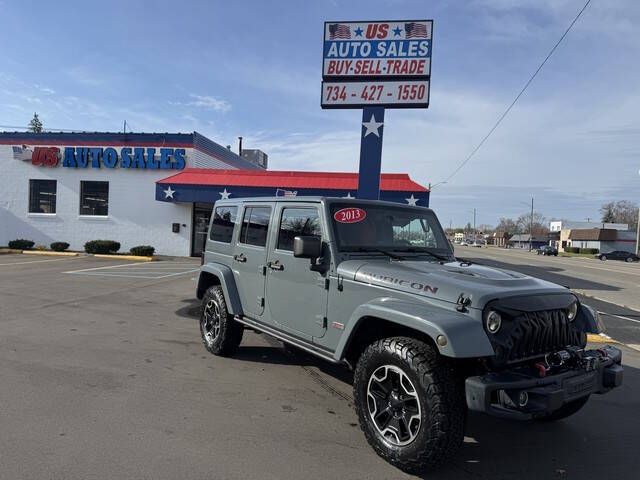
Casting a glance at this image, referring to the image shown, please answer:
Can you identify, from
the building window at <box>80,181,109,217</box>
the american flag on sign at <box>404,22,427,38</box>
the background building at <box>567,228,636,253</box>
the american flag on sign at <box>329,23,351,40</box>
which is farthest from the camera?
the background building at <box>567,228,636,253</box>

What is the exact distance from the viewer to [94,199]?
23.9 metres

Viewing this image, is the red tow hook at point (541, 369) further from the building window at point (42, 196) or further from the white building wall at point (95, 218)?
the building window at point (42, 196)

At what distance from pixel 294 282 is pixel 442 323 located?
6.09ft

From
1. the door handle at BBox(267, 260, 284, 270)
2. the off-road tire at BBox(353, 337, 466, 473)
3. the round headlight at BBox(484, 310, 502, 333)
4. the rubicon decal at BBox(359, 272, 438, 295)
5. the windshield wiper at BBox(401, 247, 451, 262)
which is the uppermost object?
the windshield wiper at BBox(401, 247, 451, 262)

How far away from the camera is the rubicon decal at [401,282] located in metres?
3.50

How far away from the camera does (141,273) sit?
15094 mm

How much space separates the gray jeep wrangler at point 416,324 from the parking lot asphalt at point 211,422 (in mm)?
443

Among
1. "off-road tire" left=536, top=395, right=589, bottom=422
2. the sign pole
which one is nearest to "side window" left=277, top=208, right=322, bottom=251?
"off-road tire" left=536, top=395, right=589, bottom=422

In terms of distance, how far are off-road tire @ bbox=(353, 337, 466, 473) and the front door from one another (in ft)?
3.30

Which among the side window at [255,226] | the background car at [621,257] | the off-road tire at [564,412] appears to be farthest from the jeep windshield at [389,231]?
the background car at [621,257]

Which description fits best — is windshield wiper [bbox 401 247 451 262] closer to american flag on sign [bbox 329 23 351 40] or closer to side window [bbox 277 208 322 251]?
side window [bbox 277 208 322 251]

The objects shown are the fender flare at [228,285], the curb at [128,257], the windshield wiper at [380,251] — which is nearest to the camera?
the windshield wiper at [380,251]

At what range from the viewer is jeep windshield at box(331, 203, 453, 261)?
4.43 meters

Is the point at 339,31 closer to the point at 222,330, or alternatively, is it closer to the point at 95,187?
the point at 222,330
